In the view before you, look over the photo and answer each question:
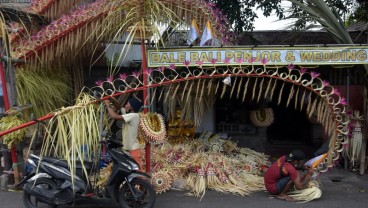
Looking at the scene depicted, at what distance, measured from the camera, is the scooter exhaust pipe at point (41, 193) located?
16.5ft

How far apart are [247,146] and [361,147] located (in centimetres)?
270

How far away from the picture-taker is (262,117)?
9.16 meters

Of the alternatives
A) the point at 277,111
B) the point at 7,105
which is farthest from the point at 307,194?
the point at 277,111

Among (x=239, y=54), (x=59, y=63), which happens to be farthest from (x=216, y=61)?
(x=59, y=63)

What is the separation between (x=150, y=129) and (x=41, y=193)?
170cm

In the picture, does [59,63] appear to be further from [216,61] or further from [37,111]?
[216,61]

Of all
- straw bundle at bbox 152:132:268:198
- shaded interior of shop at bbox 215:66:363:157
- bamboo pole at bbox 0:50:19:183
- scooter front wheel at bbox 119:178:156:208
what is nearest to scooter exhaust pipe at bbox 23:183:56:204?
scooter front wheel at bbox 119:178:156:208

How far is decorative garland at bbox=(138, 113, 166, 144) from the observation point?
222 inches

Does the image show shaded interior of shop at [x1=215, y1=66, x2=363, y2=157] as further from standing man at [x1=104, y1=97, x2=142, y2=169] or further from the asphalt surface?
standing man at [x1=104, y1=97, x2=142, y2=169]

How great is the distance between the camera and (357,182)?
6914 millimetres

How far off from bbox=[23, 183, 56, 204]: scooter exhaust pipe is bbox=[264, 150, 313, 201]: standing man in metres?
3.12

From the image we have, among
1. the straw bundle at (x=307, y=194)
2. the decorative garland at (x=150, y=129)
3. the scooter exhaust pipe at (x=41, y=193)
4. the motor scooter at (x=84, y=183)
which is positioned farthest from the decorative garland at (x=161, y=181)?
the straw bundle at (x=307, y=194)

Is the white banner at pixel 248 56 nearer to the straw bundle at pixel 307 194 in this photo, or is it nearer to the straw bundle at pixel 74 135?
the straw bundle at pixel 74 135

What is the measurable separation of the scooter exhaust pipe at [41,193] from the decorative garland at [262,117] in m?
5.35
